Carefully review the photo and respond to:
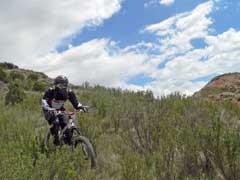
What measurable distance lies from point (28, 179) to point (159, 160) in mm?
2020

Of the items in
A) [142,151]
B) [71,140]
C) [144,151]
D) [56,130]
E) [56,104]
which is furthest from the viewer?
[56,104]

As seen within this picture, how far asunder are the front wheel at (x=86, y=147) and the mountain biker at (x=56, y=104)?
41 centimetres

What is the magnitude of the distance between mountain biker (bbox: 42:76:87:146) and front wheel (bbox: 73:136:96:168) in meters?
0.41

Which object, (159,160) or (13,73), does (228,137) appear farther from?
(13,73)

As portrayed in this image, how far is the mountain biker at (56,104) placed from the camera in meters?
7.73

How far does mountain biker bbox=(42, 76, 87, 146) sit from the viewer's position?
7.73 meters

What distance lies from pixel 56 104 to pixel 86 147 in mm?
1110

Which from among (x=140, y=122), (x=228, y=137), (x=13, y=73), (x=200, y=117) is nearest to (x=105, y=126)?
(x=140, y=122)

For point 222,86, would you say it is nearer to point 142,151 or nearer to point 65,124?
point 142,151

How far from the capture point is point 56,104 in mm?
7926

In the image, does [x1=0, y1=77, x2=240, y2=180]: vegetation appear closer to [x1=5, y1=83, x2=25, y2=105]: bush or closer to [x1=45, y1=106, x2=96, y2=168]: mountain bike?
[x1=45, y1=106, x2=96, y2=168]: mountain bike

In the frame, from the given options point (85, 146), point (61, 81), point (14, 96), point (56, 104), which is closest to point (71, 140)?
Result: point (85, 146)

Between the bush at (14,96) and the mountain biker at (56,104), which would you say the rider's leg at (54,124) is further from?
the bush at (14,96)

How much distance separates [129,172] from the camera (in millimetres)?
5809
